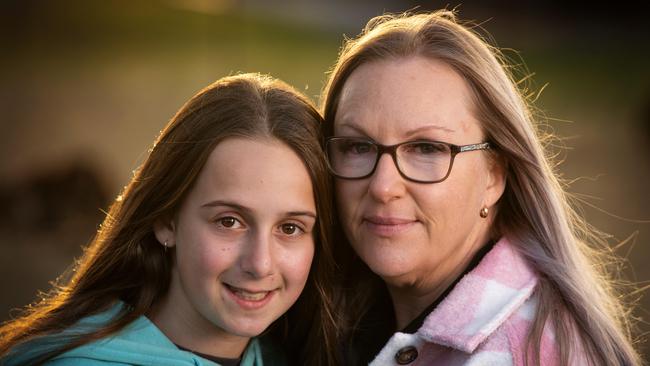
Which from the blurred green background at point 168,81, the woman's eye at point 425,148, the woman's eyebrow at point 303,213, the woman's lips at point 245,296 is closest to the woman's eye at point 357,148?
the woman's eye at point 425,148

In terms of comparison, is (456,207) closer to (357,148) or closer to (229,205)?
(357,148)

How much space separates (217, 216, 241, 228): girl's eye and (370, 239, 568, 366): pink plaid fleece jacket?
61cm

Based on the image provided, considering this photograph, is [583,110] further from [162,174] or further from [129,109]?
[162,174]

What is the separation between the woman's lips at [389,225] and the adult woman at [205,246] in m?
0.18

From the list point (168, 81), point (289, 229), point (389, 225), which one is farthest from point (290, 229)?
point (168, 81)

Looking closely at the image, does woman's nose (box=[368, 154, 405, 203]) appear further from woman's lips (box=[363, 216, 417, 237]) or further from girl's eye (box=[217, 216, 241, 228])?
girl's eye (box=[217, 216, 241, 228])

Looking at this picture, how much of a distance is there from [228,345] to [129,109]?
11.5 feet

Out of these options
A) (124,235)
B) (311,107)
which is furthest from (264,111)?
(124,235)

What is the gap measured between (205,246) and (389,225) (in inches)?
23.0

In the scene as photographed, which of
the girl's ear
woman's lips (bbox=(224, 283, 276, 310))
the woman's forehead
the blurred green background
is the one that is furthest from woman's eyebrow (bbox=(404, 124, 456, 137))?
the blurred green background

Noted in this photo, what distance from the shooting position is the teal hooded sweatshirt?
97.5 inches

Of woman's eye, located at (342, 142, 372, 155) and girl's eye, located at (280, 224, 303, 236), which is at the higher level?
woman's eye, located at (342, 142, 372, 155)

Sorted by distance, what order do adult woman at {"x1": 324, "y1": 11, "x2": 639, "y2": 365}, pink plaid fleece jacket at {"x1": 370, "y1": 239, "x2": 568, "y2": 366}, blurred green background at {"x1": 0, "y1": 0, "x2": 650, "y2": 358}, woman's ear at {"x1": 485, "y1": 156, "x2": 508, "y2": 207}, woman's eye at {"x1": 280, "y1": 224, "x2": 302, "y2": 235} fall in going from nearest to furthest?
pink plaid fleece jacket at {"x1": 370, "y1": 239, "x2": 568, "y2": 366} → adult woman at {"x1": 324, "y1": 11, "x2": 639, "y2": 365} → woman's eye at {"x1": 280, "y1": 224, "x2": 302, "y2": 235} → woman's ear at {"x1": 485, "y1": 156, "x2": 508, "y2": 207} → blurred green background at {"x1": 0, "y1": 0, "x2": 650, "y2": 358}

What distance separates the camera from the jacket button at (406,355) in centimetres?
255
